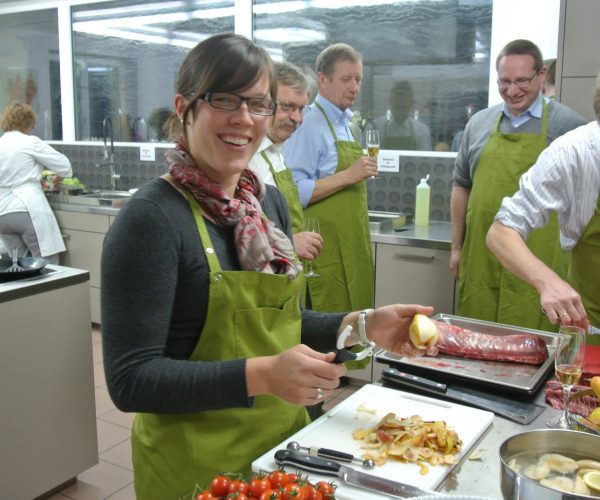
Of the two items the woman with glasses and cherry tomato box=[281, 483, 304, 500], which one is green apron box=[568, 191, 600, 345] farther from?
cherry tomato box=[281, 483, 304, 500]

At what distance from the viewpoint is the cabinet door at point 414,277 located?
339 cm

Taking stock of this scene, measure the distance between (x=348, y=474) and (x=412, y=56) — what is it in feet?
11.1

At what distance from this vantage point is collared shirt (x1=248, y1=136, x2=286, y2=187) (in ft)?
8.30

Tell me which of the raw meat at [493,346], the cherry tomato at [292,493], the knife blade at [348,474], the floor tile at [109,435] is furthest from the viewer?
the floor tile at [109,435]

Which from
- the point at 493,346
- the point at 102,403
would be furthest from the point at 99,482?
the point at 493,346

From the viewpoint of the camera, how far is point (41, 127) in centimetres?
601

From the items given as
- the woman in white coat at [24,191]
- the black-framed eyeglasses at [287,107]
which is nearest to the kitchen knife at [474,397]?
the black-framed eyeglasses at [287,107]

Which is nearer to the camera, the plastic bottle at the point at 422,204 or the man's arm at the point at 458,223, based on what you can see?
the man's arm at the point at 458,223

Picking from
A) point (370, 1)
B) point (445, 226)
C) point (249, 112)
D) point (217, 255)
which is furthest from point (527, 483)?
point (370, 1)

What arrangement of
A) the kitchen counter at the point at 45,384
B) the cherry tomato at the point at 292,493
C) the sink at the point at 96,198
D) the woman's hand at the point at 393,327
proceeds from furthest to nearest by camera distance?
the sink at the point at 96,198, the kitchen counter at the point at 45,384, the woman's hand at the point at 393,327, the cherry tomato at the point at 292,493

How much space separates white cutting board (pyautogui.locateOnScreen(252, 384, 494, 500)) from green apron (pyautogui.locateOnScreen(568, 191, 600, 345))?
728mm

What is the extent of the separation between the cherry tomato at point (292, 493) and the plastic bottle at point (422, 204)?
3047mm

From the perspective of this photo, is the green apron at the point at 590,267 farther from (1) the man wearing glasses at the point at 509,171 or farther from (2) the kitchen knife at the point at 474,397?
(1) the man wearing glasses at the point at 509,171

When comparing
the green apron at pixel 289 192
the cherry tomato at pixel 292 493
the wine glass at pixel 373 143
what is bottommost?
the cherry tomato at pixel 292 493
